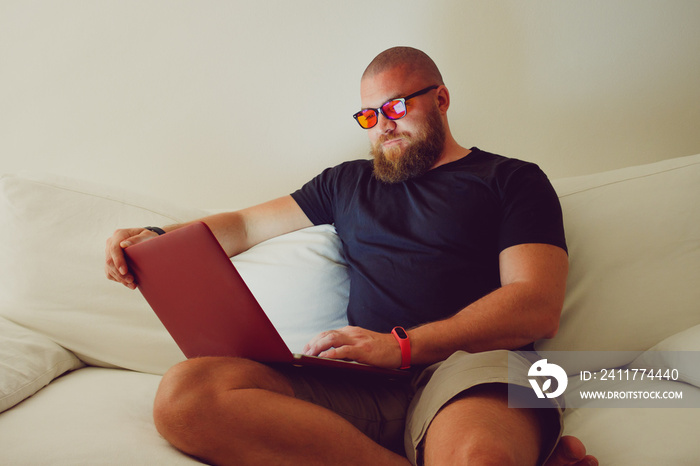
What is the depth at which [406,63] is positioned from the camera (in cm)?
145

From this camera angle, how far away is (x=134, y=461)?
75 centimetres

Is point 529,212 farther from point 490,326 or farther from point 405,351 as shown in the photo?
point 405,351

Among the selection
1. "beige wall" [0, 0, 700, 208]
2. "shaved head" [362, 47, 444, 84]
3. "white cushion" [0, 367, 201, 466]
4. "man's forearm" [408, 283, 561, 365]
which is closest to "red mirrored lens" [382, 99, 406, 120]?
"shaved head" [362, 47, 444, 84]

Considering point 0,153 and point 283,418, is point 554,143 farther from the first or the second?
point 0,153

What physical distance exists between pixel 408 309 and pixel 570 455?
470 mm

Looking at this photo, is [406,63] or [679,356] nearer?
[679,356]

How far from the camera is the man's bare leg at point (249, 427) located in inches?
30.7

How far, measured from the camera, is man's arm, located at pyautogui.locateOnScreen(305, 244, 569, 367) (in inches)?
→ 38.0

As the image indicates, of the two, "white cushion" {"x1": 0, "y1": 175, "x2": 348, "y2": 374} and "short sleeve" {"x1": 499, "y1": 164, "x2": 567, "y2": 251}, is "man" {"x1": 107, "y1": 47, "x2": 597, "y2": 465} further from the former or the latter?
"white cushion" {"x1": 0, "y1": 175, "x2": 348, "y2": 374}

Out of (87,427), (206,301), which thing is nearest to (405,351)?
(206,301)

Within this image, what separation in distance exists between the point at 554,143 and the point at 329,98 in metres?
0.82

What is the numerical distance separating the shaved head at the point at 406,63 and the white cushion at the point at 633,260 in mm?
543

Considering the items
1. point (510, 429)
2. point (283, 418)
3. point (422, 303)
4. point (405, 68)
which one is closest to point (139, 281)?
point (283, 418)

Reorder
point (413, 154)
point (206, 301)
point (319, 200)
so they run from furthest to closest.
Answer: point (319, 200), point (413, 154), point (206, 301)
